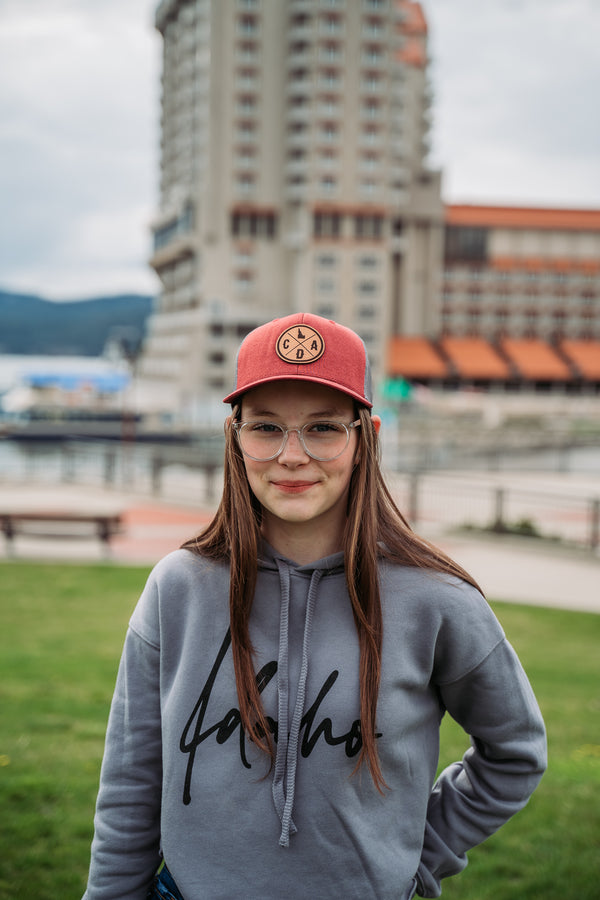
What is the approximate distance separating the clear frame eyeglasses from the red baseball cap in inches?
3.4

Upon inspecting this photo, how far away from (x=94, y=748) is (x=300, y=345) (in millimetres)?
4157

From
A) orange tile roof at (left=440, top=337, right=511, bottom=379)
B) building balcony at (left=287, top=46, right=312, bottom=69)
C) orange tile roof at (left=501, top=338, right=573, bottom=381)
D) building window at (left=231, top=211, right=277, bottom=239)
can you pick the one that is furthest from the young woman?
orange tile roof at (left=501, top=338, right=573, bottom=381)

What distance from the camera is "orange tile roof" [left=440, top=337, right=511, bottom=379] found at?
83188 millimetres

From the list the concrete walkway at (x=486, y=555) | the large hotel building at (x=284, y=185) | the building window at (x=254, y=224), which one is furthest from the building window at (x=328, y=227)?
the concrete walkway at (x=486, y=555)

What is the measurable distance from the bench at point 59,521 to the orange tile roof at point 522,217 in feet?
266

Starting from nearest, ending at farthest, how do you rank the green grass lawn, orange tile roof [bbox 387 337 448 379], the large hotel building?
the green grass lawn → the large hotel building → orange tile roof [bbox 387 337 448 379]

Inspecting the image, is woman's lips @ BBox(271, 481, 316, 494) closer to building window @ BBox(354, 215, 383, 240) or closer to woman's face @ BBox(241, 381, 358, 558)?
woman's face @ BBox(241, 381, 358, 558)

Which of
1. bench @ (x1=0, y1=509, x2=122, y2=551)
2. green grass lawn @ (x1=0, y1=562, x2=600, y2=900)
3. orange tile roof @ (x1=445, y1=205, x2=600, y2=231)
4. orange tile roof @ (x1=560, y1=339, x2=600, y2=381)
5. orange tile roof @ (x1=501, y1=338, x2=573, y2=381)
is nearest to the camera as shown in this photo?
green grass lawn @ (x1=0, y1=562, x2=600, y2=900)

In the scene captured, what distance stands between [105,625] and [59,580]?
9.03 feet

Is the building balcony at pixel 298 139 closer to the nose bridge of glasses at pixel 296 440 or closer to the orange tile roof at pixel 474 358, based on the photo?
the orange tile roof at pixel 474 358

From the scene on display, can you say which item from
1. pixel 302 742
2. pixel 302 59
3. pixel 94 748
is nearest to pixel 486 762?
pixel 302 742

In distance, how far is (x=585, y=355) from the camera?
87.8 m

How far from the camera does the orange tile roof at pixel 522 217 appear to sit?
89250 mm

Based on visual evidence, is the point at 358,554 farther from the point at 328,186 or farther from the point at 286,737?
the point at 328,186
